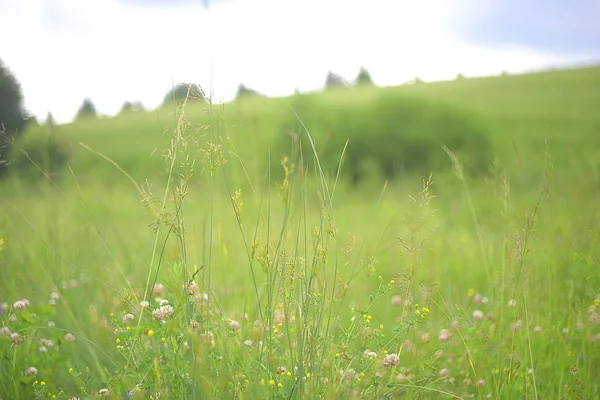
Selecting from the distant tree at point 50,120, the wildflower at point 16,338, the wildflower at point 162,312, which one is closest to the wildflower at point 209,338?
the wildflower at point 162,312

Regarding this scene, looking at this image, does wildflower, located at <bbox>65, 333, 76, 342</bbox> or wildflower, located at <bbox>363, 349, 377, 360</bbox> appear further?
wildflower, located at <bbox>65, 333, 76, 342</bbox>

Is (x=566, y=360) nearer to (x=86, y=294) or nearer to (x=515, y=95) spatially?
(x=86, y=294)

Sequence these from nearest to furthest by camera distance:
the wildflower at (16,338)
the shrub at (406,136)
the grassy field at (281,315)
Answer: the grassy field at (281,315) < the wildflower at (16,338) < the shrub at (406,136)

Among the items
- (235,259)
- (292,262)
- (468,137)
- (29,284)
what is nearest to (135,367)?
(292,262)

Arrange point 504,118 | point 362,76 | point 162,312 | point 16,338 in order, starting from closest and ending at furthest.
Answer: point 162,312 < point 16,338 < point 362,76 < point 504,118

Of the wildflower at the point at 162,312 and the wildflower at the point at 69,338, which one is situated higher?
the wildflower at the point at 162,312

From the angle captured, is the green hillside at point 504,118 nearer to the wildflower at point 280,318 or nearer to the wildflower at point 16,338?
the wildflower at point 280,318

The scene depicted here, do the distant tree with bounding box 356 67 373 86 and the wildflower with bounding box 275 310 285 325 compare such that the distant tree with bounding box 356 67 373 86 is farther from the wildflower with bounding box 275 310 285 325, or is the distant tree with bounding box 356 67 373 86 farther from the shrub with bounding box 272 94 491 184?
the shrub with bounding box 272 94 491 184

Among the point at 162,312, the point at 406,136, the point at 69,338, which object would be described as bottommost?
the point at 69,338

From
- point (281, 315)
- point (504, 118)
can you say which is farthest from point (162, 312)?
point (504, 118)

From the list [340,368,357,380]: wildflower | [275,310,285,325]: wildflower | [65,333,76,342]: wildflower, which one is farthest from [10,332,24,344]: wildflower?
[340,368,357,380]: wildflower

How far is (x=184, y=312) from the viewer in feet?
5.62

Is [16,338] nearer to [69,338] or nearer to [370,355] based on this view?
[69,338]

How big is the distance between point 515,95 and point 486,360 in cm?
2998
